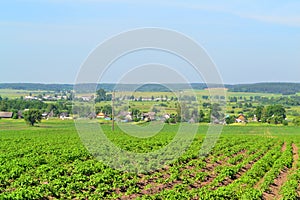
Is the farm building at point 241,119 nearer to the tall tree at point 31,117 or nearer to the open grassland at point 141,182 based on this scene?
the tall tree at point 31,117

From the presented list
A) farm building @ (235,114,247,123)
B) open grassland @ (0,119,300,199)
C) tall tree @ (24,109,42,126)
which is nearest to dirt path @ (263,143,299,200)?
open grassland @ (0,119,300,199)

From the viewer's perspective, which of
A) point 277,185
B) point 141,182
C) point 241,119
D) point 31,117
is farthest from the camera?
point 241,119

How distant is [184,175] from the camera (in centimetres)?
2097

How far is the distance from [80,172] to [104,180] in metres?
2.57

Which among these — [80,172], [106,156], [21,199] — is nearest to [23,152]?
[106,156]

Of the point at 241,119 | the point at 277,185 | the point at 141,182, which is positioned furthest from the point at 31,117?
the point at 277,185

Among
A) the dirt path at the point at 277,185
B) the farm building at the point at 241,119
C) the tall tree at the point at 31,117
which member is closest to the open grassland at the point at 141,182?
the dirt path at the point at 277,185

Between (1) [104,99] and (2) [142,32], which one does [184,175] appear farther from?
(1) [104,99]

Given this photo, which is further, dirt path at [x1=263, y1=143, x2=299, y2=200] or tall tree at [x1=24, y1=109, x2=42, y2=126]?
tall tree at [x1=24, y1=109, x2=42, y2=126]

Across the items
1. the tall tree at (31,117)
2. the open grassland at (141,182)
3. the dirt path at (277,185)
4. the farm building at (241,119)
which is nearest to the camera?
the open grassland at (141,182)

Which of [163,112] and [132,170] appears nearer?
[132,170]

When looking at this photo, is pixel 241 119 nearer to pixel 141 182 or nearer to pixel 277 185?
pixel 277 185

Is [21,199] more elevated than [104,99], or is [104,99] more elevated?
[104,99]

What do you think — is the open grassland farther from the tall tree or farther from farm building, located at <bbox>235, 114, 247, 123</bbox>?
farm building, located at <bbox>235, 114, 247, 123</bbox>
